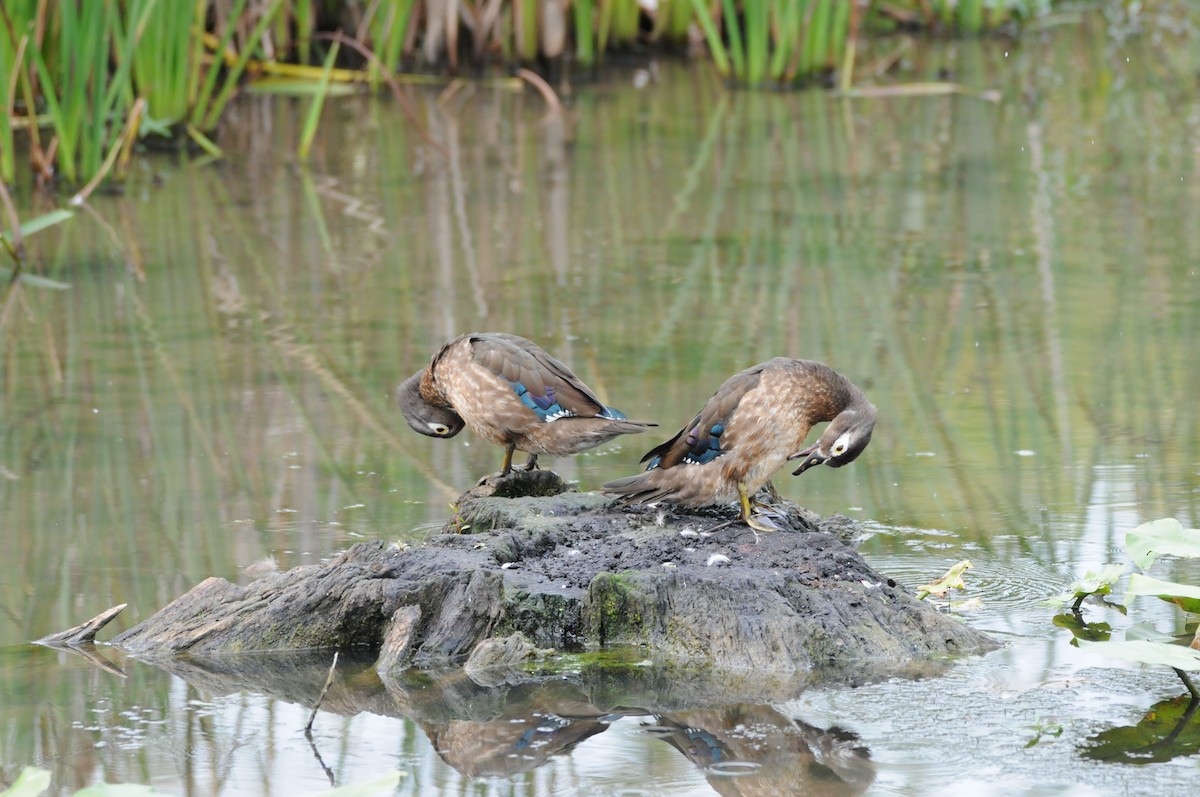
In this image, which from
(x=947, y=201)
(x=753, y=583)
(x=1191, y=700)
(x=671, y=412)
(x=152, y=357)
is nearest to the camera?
(x=1191, y=700)

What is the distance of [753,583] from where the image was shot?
3.92 meters

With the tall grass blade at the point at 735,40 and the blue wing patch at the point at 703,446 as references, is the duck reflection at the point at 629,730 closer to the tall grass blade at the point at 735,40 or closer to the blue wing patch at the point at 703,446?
the blue wing patch at the point at 703,446

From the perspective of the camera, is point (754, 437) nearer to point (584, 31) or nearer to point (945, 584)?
point (945, 584)

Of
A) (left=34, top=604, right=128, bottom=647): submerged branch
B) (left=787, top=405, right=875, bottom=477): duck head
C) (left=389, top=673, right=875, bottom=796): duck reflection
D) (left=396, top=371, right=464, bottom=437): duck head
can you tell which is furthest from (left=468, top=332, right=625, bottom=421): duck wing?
(left=34, top=604, right=128, bottom=647): submerged branch

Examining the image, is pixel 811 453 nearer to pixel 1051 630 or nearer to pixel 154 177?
pixel 1051 630

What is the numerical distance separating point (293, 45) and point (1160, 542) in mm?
9460

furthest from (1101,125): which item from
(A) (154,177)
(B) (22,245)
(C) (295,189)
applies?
(B) (22,245)

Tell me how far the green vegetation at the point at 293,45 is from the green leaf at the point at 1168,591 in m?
6.04

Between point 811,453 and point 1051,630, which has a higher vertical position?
point 811,453

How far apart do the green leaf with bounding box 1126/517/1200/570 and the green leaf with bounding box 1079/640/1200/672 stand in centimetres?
37

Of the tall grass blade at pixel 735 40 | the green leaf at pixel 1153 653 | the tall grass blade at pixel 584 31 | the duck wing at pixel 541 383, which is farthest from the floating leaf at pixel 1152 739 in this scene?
the tall grass blade at pixel 584 31

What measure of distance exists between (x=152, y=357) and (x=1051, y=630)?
3.90 meters

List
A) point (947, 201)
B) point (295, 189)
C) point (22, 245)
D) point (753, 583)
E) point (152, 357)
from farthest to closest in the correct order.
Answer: point (295, 189)
point (947, 201)
point (22, 245)
point (152, 357)
point (753, 583)

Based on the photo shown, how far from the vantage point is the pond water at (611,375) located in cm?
349
